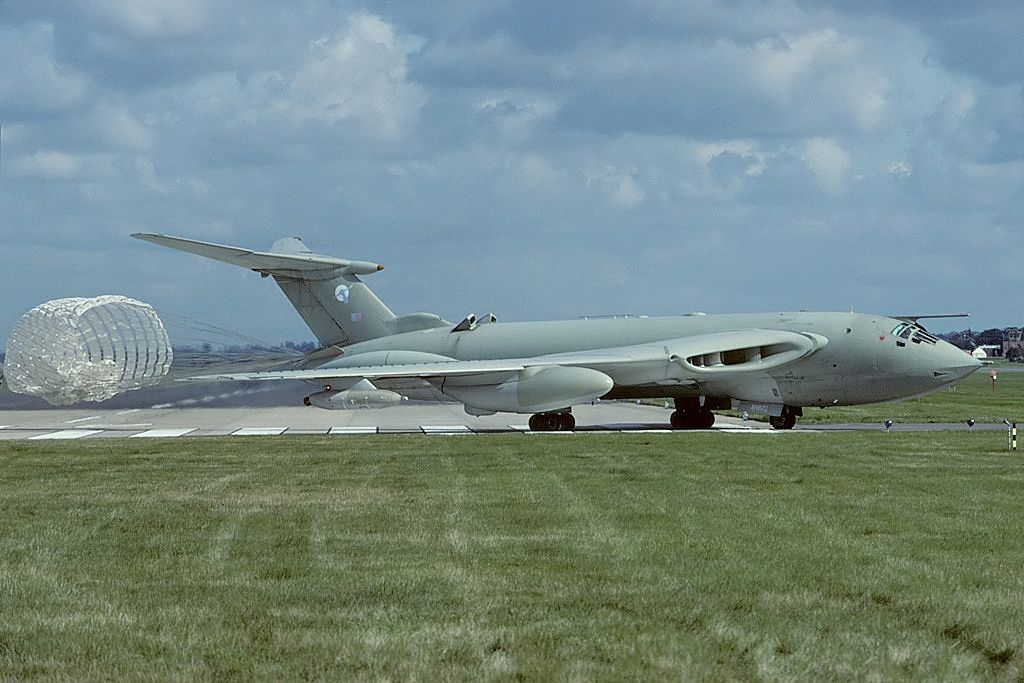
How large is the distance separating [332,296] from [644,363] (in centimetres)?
1031

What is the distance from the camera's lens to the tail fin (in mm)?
37562

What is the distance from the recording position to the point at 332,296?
38.0m

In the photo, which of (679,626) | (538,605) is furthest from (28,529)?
(679,626)

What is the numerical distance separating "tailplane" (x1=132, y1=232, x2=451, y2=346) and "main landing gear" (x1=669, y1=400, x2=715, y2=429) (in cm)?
776

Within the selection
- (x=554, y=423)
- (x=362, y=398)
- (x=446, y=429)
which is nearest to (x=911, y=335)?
(x=554, y=423)

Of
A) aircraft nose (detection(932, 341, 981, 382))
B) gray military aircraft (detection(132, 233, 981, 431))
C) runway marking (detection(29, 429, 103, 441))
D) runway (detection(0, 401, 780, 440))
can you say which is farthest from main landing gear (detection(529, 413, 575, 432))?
runway marking (detection(29, 429, 103, 441))

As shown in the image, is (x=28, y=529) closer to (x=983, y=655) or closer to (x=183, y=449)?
(x=983, y=655)

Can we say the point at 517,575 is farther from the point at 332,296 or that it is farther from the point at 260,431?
the point at 332,296

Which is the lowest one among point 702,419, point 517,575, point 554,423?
point 517,575

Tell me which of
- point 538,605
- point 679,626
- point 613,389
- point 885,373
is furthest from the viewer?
point 613,389

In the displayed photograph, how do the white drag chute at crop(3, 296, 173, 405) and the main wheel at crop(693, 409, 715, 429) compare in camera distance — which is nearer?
the main wheel at crop(693, 409, 715, 429)

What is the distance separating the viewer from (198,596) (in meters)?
8.72

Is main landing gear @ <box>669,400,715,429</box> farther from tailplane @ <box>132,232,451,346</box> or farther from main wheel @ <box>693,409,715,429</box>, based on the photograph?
tailplane @ <box>132,232,451,346</box>

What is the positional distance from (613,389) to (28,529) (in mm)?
24164
